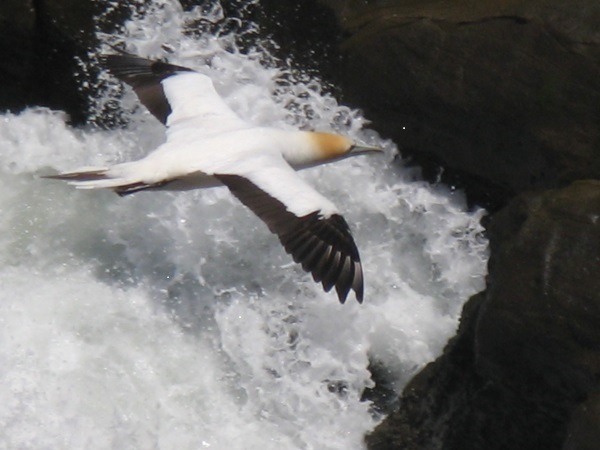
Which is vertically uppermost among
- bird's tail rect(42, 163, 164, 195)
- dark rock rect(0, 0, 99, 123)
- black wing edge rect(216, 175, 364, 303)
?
black wing edge rect(216, 175, 364, 303)

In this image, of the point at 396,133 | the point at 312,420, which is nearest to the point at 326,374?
the point at 312,420

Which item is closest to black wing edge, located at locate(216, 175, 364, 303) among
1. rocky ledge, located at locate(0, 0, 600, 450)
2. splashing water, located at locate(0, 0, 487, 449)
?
rocky ledge, located at locate(0, 0, 600, 450)

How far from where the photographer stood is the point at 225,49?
25.3 feet

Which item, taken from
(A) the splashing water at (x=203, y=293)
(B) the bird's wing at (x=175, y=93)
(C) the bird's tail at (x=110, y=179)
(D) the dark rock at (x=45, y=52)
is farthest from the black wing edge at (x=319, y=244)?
(D) the dark rock at (x=45, y=52)

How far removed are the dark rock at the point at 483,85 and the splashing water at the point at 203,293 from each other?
23cm

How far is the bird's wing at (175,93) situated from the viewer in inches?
235

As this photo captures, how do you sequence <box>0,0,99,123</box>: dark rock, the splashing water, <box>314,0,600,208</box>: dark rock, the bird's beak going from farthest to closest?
<box>0,0,99,123</box>: dark rock
<box>314,0,600,208</box>: dark rock
the bird's beak
the splashing water

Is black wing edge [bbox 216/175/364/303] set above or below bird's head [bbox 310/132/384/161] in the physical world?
above

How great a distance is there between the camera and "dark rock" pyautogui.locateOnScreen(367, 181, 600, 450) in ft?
16.4

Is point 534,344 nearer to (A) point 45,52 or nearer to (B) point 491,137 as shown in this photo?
(B) point 491,137

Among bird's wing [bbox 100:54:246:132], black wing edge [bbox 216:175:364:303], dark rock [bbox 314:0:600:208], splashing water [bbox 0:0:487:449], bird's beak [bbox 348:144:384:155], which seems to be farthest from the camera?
dark rock [bbox 314:0:600:208]

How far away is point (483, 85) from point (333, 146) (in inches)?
43.0

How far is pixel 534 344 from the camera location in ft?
16.8

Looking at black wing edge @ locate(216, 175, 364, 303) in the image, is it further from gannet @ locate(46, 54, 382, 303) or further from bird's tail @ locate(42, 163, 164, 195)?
bird's tail @ locate(42, 163, 164, 195)
